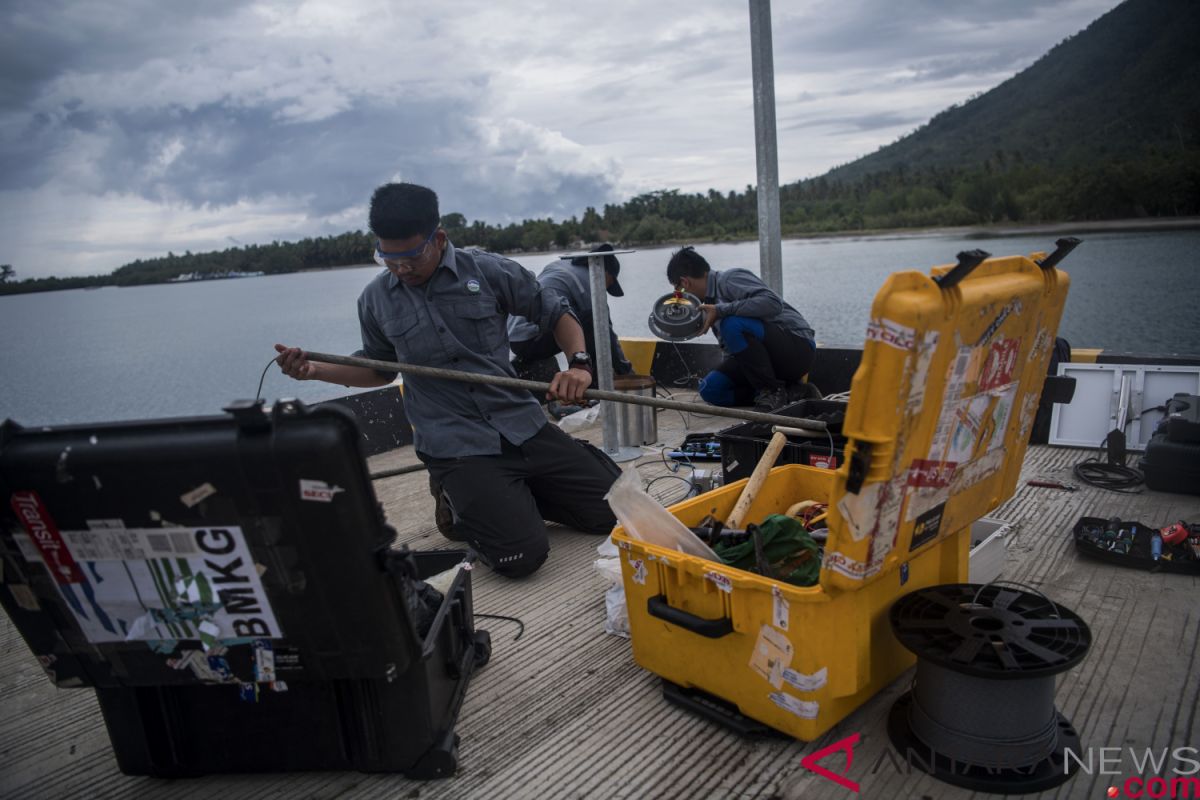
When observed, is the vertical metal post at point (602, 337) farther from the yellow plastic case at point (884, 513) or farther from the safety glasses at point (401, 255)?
the yellow plastic case at point (884, 513)

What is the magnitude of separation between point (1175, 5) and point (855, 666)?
153 feet

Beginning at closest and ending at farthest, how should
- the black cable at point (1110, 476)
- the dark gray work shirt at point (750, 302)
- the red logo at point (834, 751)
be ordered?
the red logo at point (834, 751)
the black cable at point (1110, 476)
the dark gray work shirt at point (750, 302)

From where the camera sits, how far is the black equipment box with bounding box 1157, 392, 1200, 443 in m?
3.69

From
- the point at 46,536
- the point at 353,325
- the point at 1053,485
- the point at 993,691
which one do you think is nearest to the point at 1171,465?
the point at 1053,485

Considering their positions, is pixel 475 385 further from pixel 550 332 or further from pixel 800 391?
pixel 800 391

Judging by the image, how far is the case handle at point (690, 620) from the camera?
209 centimetres

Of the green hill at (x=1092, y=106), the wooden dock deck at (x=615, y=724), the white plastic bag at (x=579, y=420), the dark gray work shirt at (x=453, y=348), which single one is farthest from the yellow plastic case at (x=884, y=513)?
the green hill at (x=1092, y=106)

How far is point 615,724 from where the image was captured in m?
2.29

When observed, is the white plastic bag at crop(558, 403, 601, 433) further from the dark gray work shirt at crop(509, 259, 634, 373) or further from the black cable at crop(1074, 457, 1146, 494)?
the black cable at crop(1074, 457, 1146, 494)

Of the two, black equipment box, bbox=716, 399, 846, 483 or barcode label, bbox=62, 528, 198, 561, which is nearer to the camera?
barcode label, bbox=62, 528, 198, 561

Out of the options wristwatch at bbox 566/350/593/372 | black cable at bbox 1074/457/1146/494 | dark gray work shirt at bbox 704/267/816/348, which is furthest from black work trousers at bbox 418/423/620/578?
black cable at bbox 1074/457/1146/494

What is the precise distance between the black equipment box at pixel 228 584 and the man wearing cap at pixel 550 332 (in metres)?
4.14

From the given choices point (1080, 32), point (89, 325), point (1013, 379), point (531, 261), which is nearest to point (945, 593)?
point (1013, 379)

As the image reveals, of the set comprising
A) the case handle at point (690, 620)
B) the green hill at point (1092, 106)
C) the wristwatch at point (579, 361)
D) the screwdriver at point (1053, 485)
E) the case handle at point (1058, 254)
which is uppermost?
the green hill at point (1092, 106)
